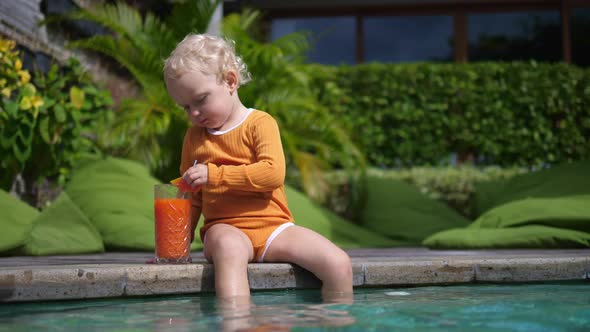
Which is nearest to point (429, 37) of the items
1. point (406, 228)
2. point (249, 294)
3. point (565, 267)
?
point (406, 228)

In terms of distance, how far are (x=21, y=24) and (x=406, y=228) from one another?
3.43 metres

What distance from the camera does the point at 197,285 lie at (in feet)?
9.25

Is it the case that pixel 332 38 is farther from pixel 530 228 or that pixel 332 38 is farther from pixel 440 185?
pixel 530 228

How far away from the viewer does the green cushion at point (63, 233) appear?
4039 millimetres

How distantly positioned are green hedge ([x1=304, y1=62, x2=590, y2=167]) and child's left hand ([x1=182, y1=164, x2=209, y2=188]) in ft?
17.5

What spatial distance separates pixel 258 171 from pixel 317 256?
1.37 ft

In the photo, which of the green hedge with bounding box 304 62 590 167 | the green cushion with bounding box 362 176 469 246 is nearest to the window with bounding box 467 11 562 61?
the green hedge with bounding box 304 62 590 167

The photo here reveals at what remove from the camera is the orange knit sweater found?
2898 millimetres

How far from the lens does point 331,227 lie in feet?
17.5

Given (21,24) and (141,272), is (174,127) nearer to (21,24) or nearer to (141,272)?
(21,24)

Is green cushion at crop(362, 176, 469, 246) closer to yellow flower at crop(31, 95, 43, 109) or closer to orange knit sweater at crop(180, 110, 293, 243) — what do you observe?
orange knit sweater at crop(180, 110, 293, 243)

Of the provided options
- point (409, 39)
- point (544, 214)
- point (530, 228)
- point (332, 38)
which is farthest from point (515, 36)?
point (530, 228)

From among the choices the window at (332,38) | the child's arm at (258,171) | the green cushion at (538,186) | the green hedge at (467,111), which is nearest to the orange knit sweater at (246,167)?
the child's arm at (258,171)

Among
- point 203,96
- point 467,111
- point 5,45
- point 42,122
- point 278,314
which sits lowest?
point 278,314
